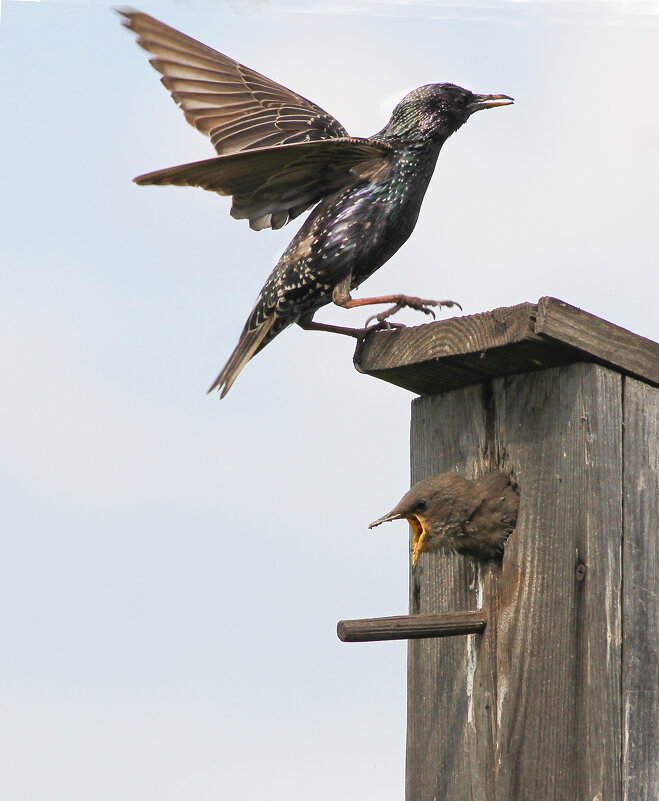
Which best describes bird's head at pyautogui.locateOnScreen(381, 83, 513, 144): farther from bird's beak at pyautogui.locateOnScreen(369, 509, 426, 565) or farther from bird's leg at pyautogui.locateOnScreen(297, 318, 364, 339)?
bird's beak at pyautogui.locateOnScreen(369, 509, 426, 565)

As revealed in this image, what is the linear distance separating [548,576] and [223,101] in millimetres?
2030

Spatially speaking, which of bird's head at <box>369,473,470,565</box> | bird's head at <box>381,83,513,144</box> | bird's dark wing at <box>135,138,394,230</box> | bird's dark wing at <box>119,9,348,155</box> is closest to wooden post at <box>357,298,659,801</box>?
bird's head at <box>369,473,470,565</box>

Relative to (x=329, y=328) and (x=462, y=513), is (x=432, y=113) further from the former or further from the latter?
(x=462, y=513)

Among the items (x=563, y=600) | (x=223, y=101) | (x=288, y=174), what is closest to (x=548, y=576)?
(x=563, y=600)

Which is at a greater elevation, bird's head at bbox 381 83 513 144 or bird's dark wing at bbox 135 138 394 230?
bird's head at bbox 381 83 513 144

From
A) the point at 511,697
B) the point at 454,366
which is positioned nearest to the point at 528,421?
the point at 454,366

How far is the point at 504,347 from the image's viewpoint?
2420mm

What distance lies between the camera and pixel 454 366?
2.60m

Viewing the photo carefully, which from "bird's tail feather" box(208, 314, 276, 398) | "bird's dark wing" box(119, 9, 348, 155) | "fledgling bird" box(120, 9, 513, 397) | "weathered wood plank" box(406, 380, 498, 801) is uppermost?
"bird's dark wing" box(119, 9, 348, 155)

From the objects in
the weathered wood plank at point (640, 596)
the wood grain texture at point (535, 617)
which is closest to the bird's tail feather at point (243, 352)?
the wood grain texture at point (535, 617)

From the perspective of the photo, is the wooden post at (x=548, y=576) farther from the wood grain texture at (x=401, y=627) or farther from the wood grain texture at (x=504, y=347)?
the wood grain texture at (x=401, y=627)

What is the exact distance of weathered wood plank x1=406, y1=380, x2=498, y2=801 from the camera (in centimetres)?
252

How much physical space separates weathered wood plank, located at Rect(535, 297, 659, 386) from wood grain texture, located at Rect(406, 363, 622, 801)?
1.9 inches

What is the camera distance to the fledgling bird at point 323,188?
120 inches
